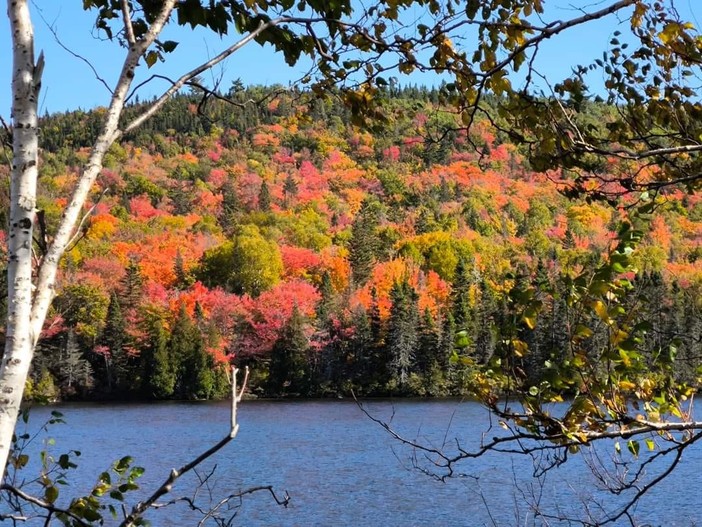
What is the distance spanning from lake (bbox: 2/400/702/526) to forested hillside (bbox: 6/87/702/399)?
3.33m

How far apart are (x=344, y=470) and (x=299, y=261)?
46.2 metres

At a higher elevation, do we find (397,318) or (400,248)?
(400,248)

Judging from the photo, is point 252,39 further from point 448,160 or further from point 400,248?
point 448,160

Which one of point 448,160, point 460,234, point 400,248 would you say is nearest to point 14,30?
point 400,248

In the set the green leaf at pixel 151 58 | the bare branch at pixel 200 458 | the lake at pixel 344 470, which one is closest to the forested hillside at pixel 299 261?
the lake at pixel 344 470

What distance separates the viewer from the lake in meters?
17.4

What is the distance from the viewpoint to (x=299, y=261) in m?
69.6

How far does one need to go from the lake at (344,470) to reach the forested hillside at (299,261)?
10.9 ft

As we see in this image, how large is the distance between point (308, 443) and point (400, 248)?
4824cm

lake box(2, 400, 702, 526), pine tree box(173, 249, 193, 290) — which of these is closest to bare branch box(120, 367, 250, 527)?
lake box(2, 400, 702, 526)

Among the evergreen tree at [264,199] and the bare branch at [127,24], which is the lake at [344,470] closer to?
the bare branch at [127,24]

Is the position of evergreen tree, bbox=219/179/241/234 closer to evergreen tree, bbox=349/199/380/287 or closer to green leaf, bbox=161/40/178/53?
evergreen tree, bbox=349/199/380/287

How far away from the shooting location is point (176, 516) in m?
18.4

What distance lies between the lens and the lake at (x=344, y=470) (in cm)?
1738
